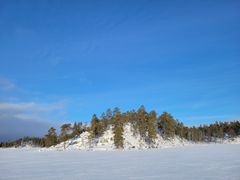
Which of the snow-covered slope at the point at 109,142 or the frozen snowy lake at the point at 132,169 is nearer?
the frozen snowy lake at the point at 132,169

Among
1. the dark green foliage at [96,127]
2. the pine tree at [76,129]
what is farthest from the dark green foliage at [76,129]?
the dark green foliage at [96,127]

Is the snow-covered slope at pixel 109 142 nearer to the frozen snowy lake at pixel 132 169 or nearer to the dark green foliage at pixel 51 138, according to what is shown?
the dark green foliage at pixel 51 138

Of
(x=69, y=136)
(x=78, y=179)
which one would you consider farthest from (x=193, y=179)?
(x=69, y=136)

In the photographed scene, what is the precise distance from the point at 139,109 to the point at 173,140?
106 ft

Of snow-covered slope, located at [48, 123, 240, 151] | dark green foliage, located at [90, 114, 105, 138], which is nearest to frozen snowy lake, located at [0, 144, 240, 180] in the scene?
snow-covered slope, located at [48, 123, 240, 151]

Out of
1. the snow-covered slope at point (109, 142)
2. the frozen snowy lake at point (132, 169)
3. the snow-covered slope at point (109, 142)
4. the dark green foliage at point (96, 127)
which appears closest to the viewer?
the frozen snowy lake at point (132, 169)

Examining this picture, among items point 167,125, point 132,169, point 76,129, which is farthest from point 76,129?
point 132,169

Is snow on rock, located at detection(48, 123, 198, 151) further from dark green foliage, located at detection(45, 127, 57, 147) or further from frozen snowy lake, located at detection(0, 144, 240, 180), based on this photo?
frozen snowy lake, located at detection(0, 144, 240, 180)

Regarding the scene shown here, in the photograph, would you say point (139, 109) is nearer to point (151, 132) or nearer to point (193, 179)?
point (151, 132)

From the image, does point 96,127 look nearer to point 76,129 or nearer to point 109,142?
point 109,142

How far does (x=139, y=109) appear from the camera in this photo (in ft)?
481

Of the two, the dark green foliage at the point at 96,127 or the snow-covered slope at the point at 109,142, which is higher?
the dark green foliage at the point at 96,127

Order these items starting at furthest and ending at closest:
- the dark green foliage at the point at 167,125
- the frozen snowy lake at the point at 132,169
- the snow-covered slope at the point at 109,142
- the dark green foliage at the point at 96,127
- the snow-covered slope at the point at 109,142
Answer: the dark green foliage at the point at 167,125, the dark green foliage at the point at 96,127, the snow-covered slope at the point at 109,142, the snow-covered slope at the point at 109,142, the frozen snowy lake at the point at 132,169

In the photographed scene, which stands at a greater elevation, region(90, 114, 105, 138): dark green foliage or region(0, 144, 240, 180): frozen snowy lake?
region(90, 114, 105, 138): dark green foliage
